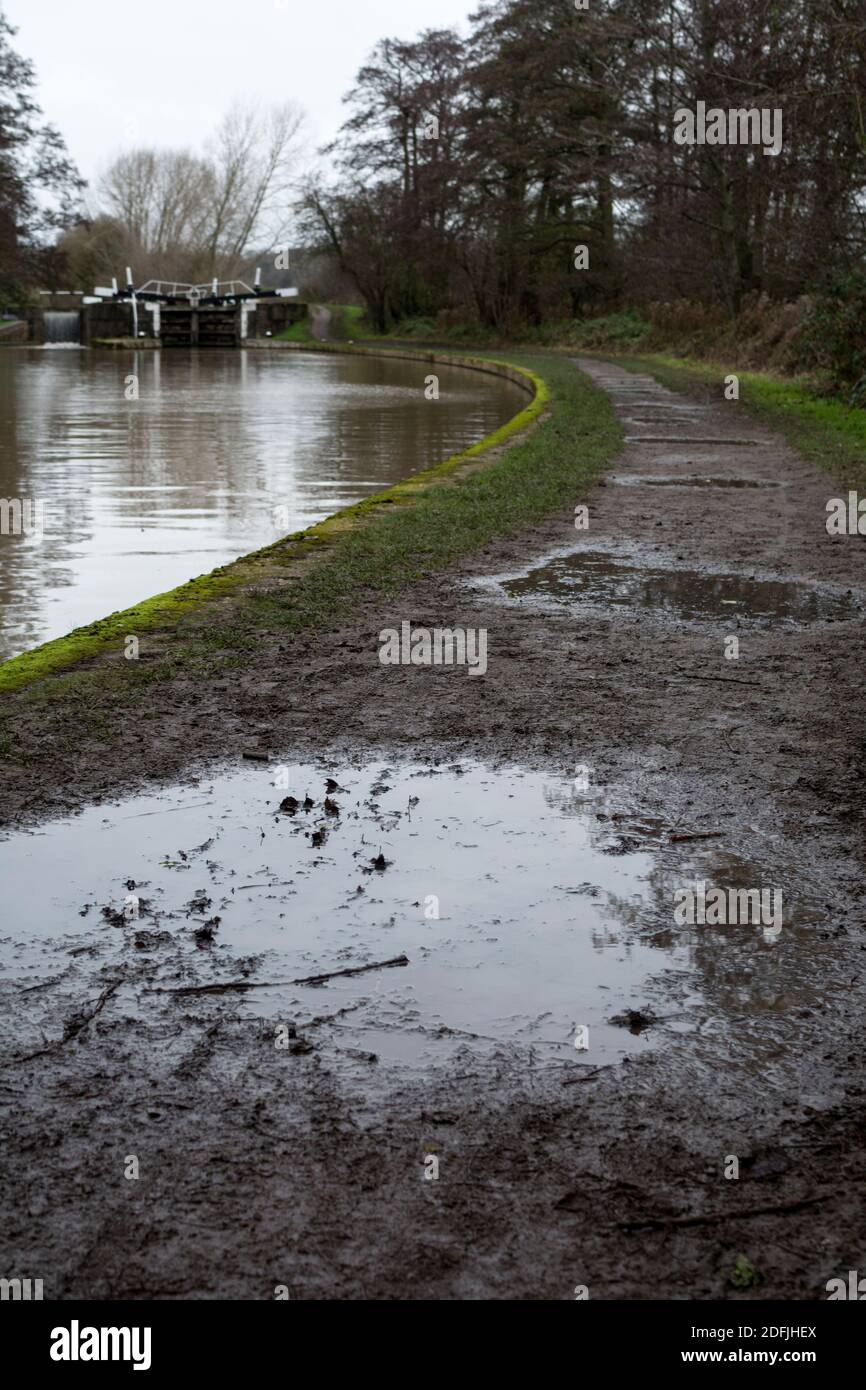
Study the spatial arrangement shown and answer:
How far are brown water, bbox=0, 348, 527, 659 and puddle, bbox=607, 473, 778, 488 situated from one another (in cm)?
231

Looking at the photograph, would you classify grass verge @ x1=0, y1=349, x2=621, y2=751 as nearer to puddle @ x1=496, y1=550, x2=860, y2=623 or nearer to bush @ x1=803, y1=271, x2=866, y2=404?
puddle @ x1=496, y1=550, x2=860, y2=623

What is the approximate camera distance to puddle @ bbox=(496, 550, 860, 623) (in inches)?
283

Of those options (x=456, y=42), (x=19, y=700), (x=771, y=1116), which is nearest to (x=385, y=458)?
(x=19, y=700)

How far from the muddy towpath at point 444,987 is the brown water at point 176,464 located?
2.72 meters

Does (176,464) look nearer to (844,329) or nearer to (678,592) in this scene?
(678,592)

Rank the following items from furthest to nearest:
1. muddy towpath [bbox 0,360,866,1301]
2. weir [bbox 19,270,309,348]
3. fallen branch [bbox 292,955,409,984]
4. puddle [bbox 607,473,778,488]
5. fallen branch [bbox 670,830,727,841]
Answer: weir [bbox 19,270,309,348], puddle [bbox 607,473,778,488], fallen branch [bbox 670,830,727,841], fallen branch [bbox 292,955,409,984], muddy towpath [bbox 0,360,866,1301]

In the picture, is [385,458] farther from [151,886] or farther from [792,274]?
[151,886]

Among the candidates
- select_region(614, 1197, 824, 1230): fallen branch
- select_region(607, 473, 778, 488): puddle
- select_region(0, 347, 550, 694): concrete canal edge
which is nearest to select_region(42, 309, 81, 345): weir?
select_region(0, 347, 550, 694): concrete canal edge

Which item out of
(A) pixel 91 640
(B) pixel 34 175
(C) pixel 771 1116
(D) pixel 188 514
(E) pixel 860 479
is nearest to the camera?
(C) pixel 771 1116

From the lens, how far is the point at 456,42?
5366cm

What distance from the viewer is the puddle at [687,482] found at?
39.8 ft

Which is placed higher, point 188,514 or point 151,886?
point 188,514

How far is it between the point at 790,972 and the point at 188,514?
27.9 ft

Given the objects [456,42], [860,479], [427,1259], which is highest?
[456,42]
